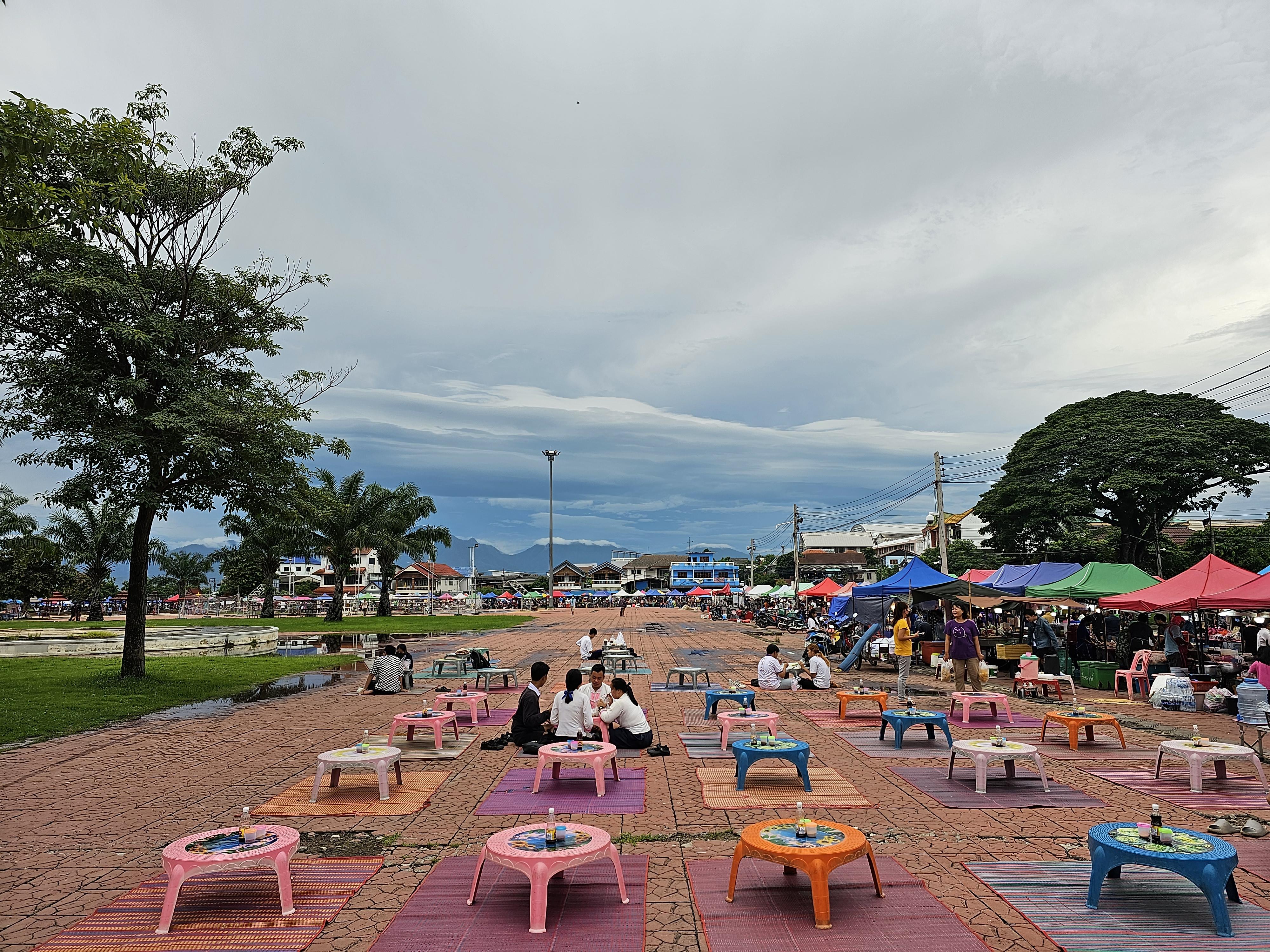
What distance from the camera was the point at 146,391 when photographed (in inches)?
641

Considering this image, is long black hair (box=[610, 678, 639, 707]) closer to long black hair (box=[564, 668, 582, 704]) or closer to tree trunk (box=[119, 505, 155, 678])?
long black hair (box=[564, 668, 582, 704])

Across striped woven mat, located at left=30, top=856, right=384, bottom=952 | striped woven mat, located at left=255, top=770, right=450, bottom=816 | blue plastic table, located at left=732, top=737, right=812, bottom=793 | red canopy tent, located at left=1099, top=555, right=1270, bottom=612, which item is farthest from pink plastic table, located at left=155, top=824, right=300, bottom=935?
red canopy tent, located at left=1099, top=555, right=1270, bottom=612

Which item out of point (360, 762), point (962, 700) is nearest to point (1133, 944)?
point (360, 762)

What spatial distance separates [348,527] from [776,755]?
41.4 metres

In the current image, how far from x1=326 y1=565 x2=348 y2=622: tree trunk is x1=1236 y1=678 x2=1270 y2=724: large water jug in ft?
144

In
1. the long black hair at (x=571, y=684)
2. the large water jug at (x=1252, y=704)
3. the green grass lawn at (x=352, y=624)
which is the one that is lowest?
the green grass lawn at (x=352, y=624)

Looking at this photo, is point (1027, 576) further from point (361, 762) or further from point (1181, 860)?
point (361, 762)

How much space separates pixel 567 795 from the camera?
8.09m

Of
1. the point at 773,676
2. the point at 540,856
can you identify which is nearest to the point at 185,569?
the point at 773,676

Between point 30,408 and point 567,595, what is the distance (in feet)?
209

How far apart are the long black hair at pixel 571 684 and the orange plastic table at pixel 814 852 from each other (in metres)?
3.91

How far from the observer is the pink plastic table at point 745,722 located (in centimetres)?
1020

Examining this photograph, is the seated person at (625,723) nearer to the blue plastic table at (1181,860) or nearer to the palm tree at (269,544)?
the blue plastic table at (1181,860)

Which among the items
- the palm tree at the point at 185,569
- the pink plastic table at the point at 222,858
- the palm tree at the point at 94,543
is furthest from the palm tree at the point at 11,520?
the pink plastic table at the point at 222,858
